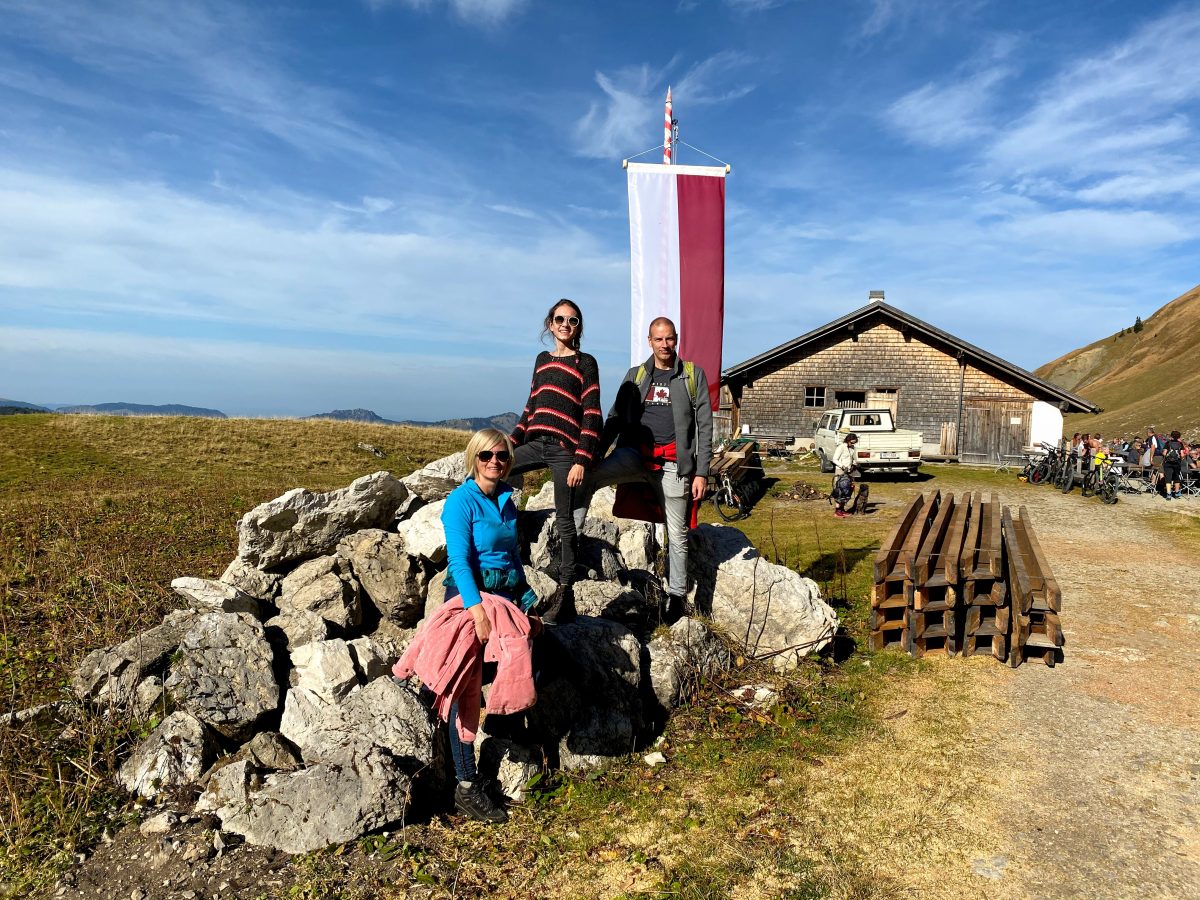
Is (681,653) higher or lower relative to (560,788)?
higher

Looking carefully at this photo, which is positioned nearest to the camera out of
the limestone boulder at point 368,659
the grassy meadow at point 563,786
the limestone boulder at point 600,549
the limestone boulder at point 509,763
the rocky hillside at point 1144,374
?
the grassy meadow at point 563,786

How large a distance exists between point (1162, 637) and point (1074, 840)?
4.22m

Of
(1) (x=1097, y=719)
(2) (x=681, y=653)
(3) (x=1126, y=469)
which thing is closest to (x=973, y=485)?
(3) (x=1126, y=469)

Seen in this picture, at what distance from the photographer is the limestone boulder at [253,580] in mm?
5656

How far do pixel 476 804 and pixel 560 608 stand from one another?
157cm

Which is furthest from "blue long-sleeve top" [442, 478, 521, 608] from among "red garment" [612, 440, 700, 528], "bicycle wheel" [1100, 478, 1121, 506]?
"bicycle wheel" [1100, 478, 1121, 506]

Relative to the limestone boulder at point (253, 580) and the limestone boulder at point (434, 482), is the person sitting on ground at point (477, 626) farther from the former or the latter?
the limestone boulder at point (434, 482)

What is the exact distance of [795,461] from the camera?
2342 centimetres

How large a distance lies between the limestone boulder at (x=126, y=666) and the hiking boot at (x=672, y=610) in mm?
3589

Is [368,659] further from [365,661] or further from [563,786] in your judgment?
[563,786]

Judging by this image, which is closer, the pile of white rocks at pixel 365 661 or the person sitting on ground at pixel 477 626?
the person sitting on ground at pixel 477 626

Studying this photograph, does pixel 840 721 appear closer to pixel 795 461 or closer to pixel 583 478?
pixel 583 478

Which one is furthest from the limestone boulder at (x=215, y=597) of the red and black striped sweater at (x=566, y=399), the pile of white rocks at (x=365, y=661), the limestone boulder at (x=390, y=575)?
the red and black striped sweater at (x=566, y=399)

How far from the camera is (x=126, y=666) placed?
4684mm
